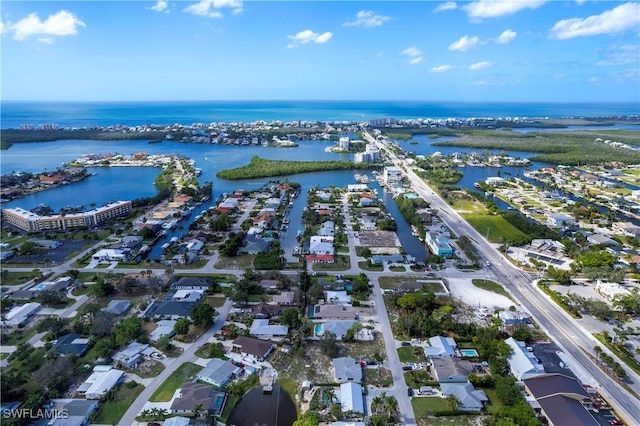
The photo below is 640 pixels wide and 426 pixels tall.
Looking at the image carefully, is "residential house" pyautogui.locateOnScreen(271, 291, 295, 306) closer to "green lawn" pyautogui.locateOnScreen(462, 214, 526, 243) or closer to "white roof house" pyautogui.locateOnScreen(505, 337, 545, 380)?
"white roof house" pyautogui.locateOnScreen(505, 337, 545, 380)

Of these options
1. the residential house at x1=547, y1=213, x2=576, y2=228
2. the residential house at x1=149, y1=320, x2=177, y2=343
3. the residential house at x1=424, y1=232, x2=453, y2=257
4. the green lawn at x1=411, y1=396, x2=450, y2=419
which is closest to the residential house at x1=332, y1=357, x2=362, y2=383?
the green lawn at x1=411, y1=396, x2=450, y2=419

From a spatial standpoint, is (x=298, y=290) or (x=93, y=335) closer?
(x=93, y=335)

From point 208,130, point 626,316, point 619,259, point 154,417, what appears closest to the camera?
point 154,417

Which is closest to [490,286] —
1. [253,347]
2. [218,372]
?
[253,347]

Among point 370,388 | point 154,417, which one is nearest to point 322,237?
point 370,388

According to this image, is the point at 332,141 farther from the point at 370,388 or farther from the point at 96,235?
the point at 370,388

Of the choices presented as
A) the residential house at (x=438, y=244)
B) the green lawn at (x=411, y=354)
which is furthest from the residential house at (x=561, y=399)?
the residential house at (x=438, y=244)
